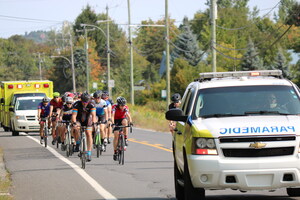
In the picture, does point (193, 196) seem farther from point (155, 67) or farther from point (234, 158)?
point (155, 67)

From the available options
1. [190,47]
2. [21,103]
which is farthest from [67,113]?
[190,47]

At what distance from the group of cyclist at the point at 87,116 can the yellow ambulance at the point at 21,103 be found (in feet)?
28.8

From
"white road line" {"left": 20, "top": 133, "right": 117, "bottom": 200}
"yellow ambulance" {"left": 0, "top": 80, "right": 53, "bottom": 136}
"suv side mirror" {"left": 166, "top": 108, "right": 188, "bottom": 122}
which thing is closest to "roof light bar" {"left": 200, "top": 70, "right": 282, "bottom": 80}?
"suv side mirror" {"left": 166, "top": 108, "right": 188, "bottom": 122}

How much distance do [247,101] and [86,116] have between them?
873 centimetres

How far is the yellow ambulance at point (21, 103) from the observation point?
37000 mm

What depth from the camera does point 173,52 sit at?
11069cm

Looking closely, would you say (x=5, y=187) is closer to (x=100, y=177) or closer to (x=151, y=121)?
(x=100, y=177)

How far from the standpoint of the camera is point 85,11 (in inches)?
5507

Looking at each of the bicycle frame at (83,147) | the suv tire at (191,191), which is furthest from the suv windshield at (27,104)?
the suv tire at (191,191)

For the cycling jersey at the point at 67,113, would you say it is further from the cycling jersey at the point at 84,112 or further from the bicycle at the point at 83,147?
the bicycle at the point at 83,147

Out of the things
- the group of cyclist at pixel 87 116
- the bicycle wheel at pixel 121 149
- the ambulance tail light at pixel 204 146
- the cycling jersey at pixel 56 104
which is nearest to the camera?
the ambulance tail light at pixel 204 146

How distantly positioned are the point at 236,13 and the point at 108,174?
115413 millimetres

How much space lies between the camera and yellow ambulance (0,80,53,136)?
37.0 meters

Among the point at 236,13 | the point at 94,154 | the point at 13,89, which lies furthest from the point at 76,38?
the point at 94,154
